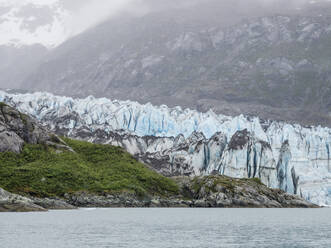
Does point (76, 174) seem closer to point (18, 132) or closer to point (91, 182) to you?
point (91, 182)

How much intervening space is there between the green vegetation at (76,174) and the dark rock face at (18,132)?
5.28 feet

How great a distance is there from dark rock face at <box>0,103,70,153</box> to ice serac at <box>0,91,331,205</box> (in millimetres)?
24343

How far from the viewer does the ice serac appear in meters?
102

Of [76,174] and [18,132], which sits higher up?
[18,132]

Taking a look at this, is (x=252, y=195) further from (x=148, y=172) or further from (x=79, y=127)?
(x=79, y=127)

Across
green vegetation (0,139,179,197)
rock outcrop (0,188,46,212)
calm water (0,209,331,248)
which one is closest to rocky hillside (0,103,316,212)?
green vegetation (0,139,179,197)

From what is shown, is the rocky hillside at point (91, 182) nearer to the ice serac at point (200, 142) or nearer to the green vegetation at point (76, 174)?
the green vegetation at point (76, 174)

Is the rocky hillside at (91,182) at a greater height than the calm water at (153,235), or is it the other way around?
the rocky hillside at (91,182)

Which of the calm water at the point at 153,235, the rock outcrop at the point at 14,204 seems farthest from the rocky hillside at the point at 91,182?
the calm water at the point at 153,235

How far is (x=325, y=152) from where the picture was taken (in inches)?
4633

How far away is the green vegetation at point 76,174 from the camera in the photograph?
260 ft

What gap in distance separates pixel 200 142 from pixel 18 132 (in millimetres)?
37781

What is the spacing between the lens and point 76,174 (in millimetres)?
85188

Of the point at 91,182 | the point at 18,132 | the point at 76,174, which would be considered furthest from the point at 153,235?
the point at 18,132
